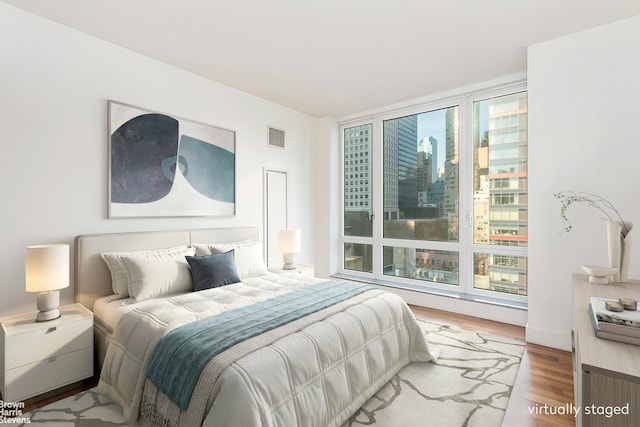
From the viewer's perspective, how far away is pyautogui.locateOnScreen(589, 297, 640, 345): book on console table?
1273 mm

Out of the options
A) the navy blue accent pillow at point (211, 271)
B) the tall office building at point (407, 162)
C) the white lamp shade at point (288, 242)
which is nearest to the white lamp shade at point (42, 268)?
the navy blue accent pillow at point (211, 271)

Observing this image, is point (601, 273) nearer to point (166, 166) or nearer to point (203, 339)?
point (203, 339)

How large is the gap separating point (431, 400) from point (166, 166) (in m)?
3.09

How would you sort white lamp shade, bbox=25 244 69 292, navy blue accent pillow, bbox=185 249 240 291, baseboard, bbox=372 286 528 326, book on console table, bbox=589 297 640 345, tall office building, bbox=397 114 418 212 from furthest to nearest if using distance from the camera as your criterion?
1. tall office building, bbox=397 114 418 212
2. baseboard, bbox=372 286 528 326
3. navy blue accent pillow, bbox=185 249 240 291
4. white lamp shade, bbox=25 244 69 292
5. book on console table, bbox=589 297 640 345

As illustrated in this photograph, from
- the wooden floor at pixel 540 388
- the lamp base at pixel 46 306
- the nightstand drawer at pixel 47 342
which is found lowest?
the wooden floor at pixel 540 388

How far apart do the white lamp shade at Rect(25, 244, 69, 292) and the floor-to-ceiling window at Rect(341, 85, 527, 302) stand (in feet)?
12.1

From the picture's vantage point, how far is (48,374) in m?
2.07

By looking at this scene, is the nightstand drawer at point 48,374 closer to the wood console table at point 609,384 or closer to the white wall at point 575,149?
the wood console table at point 609,384

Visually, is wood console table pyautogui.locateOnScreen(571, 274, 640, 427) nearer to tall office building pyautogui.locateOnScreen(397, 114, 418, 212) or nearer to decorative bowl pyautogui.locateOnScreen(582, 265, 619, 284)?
decorative bowl pyautogui.locateOnScreen(582, 265, 619, 284)

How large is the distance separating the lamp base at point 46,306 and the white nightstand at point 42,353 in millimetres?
41

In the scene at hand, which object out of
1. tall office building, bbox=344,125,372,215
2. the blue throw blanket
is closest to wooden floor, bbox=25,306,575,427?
the blue throw blanket

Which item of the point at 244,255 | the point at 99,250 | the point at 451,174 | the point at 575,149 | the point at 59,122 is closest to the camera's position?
the point at 59,122

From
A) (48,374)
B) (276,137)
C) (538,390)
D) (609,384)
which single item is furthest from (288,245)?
(609,384)

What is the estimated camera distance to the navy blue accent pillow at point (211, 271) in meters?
2.72
